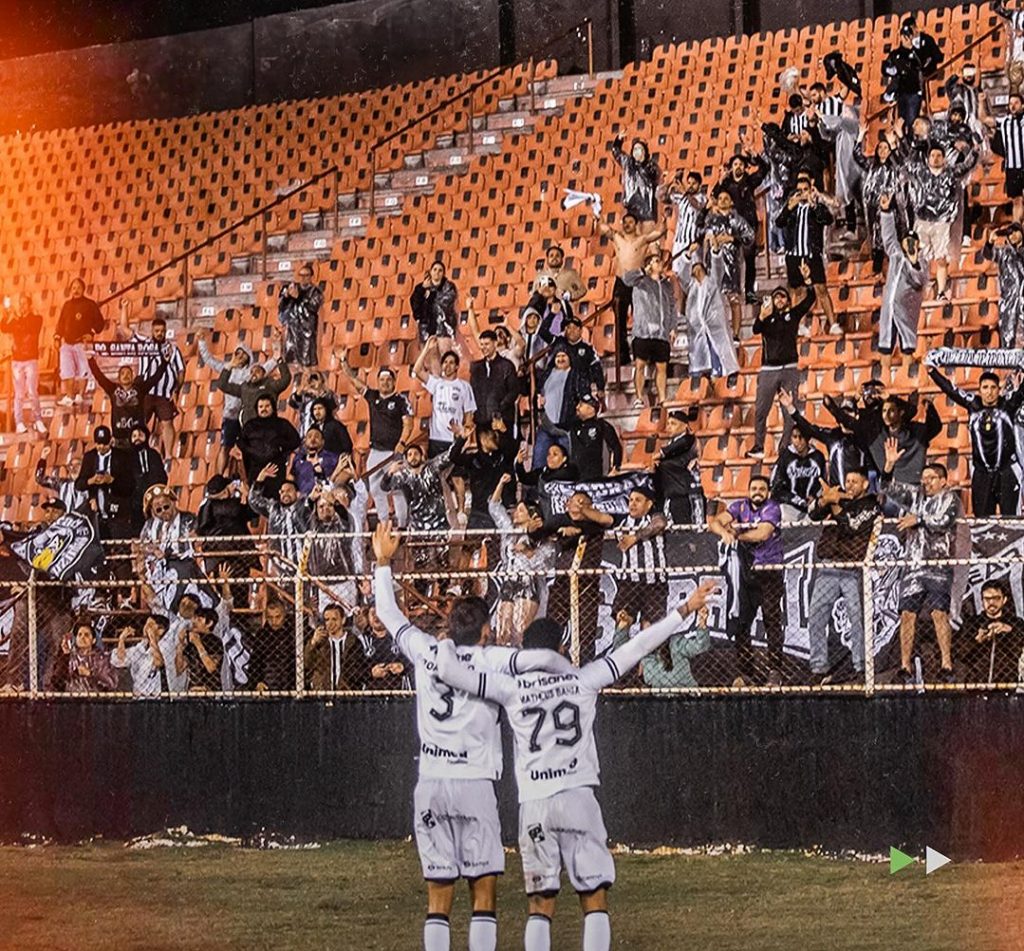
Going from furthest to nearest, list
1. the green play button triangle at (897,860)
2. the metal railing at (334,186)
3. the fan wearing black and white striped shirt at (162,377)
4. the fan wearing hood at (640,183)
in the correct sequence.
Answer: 1. the metal railing at (334,186)
2. the fan wearing hood at (640,183)
3. the fan wearing black and white striped shirt at (162,377)
4. the green play button triangle at (897,860)

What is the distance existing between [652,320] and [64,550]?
5804 mm

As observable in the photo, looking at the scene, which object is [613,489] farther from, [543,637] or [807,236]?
[543,637]

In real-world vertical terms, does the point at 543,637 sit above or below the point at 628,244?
below

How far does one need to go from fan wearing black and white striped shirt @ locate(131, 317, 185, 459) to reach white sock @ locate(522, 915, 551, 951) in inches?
469

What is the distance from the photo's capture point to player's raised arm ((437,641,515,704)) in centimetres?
981

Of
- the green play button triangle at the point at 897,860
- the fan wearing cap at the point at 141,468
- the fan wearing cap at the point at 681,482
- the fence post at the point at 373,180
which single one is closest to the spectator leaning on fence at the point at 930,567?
the green play button triangle at the point at 897,860

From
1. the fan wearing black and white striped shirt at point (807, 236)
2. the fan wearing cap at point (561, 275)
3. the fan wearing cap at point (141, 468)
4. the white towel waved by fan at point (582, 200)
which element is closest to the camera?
the fan wearing cap at point (141, 468)

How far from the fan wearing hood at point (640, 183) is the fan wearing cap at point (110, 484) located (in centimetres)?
560

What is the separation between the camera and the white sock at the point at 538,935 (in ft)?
30.9

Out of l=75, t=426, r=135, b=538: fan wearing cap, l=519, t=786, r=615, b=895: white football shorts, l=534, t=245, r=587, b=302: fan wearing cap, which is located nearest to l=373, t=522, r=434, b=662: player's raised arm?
l=519, t=786, r=615, b=895: white football shorts

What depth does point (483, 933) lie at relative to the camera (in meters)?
9.59

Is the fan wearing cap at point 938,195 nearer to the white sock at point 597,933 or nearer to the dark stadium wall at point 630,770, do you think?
the dark stadium wall at point 630,770

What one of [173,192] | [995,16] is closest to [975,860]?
[995,16]

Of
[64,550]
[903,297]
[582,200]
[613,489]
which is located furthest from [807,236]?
[64,550]
